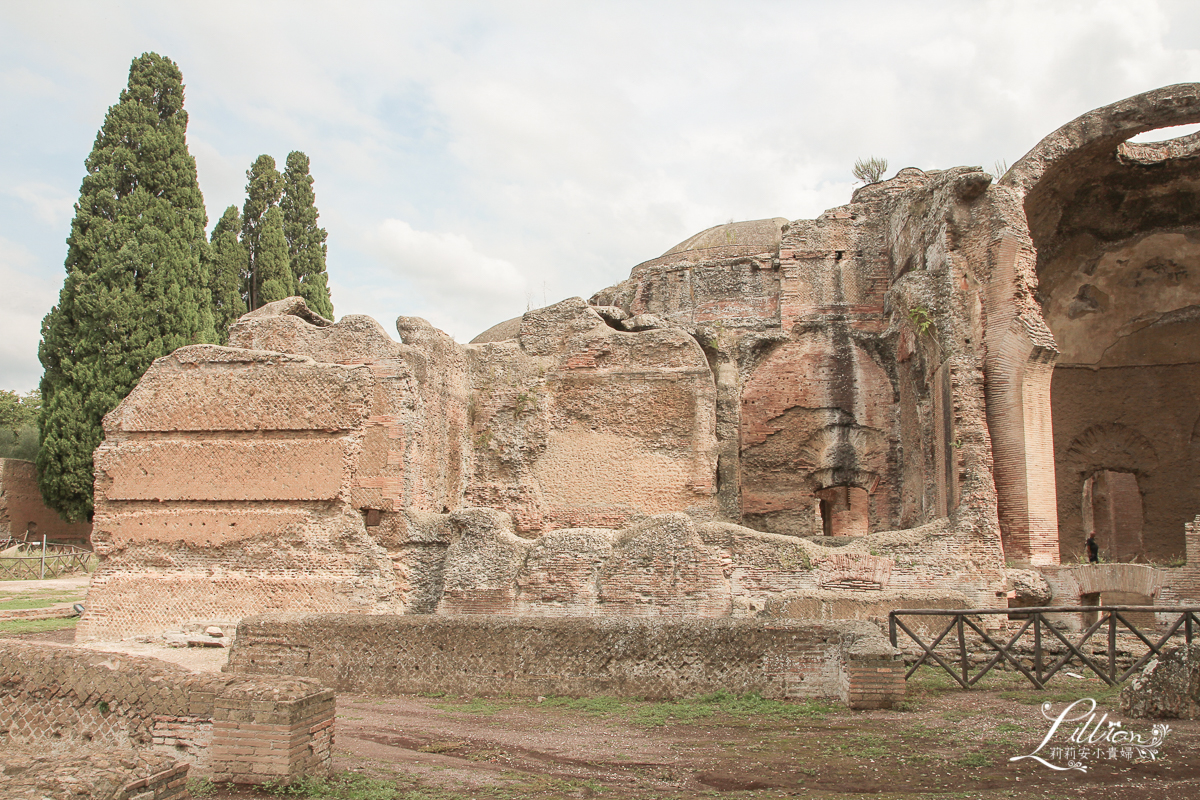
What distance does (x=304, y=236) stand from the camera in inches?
979

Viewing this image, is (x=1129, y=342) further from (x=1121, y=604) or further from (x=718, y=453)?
(x=718, y=453)

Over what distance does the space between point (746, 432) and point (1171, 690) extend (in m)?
9.39

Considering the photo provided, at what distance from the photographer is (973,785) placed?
14.1ft

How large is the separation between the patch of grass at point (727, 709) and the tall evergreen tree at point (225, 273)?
18108mm

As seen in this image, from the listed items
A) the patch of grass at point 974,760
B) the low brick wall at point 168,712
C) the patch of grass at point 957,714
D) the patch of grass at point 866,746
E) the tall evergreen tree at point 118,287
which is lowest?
the patch of grass at point 957,714

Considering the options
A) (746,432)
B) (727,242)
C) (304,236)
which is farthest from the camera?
(304,236)

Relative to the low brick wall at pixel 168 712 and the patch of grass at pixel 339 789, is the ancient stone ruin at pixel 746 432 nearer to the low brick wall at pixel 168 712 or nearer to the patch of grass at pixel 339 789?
the low brick wall at pixel 168 712

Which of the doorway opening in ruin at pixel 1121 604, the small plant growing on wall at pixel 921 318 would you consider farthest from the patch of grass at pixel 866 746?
the small plant growing on wall at pixel 921 318

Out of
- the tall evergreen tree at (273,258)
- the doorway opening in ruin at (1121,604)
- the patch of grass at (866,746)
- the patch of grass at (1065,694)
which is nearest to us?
the patch of grass at (866,746)

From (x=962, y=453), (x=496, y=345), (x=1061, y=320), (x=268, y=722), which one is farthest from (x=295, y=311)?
(x=1061, y=320)

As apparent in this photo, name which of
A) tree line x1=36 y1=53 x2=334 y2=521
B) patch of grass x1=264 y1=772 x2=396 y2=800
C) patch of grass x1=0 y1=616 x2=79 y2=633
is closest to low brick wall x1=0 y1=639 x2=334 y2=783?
patch of grass x1=264 y1=772 x2=396 y2=800

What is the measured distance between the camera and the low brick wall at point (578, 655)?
6039 millimetres

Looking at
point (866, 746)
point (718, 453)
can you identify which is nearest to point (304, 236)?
point (718, 453)

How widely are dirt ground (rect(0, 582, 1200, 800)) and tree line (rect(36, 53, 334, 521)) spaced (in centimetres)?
1539
